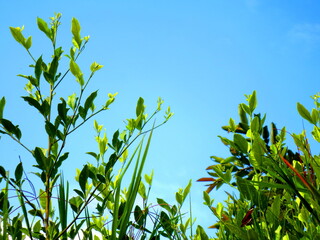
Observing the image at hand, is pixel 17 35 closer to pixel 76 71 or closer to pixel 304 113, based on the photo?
pixel 76 71

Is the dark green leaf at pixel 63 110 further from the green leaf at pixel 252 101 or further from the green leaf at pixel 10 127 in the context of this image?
the green leaf at pixel 252 101

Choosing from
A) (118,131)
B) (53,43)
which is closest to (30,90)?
(53,43)

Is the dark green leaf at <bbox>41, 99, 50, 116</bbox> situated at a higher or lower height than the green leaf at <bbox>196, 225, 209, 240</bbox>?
higher

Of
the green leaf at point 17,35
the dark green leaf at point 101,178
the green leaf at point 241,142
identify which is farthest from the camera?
the green leaf at point 17,35

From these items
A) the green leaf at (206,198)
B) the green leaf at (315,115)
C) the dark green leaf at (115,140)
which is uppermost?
the dark green leaf at (115,140)

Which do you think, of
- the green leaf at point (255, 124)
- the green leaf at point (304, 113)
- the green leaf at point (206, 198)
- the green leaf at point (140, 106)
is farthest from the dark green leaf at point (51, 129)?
the green leaf at point (304, 113)

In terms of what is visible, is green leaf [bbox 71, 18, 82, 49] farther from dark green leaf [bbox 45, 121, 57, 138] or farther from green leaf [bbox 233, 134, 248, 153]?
green leaf [bbox 233, 134, 248, 153]

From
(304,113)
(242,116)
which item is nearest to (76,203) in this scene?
(304,113)

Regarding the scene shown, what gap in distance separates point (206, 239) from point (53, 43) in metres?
1.52

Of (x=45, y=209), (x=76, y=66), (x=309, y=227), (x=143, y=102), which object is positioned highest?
(x=76, y=66)

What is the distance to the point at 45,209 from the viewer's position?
2408 millimetres

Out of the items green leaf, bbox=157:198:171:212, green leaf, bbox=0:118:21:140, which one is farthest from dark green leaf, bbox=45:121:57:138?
green leaf, bbox=157:198:171:212

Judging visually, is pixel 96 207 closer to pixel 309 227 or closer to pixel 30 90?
pixel 30 90

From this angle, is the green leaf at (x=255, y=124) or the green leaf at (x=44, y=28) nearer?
the green leaf at (x=255, y=124)
